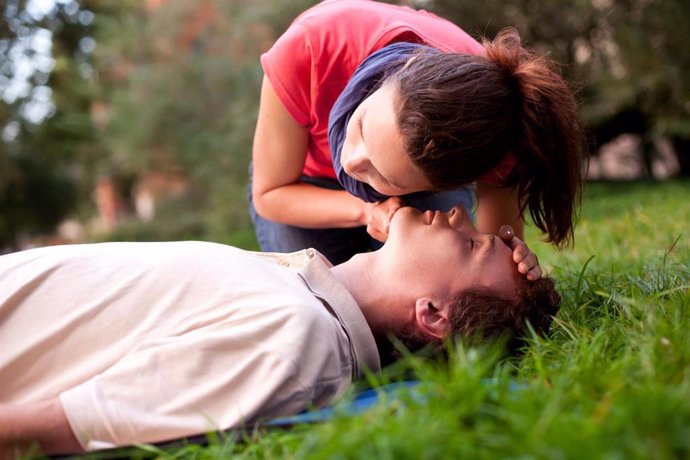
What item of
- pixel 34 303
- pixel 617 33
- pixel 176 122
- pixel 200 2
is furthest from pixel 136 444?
pixel 200 2

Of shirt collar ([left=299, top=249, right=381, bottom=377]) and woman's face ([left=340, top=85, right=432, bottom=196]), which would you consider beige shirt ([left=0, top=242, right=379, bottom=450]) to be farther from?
woman's face ([left=340, top=85, right=432, bottom=196])

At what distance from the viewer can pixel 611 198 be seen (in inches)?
397

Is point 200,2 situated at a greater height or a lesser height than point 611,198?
greater

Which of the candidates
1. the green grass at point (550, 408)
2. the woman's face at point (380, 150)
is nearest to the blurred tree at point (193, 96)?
the woman's face at point (380, 150)

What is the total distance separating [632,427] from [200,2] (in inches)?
756

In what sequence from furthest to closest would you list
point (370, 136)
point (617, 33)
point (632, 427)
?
point (617, 33) → point (370, 136) → point (632, 427)

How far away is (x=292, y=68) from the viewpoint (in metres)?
3.41

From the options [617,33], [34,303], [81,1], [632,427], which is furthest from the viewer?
[81,1]

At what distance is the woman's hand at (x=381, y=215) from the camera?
2959 mm

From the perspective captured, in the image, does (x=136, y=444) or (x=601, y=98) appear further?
(x=601, y=98)

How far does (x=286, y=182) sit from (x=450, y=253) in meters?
1.31

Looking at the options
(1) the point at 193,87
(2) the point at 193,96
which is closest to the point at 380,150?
(2) the point at 193,96

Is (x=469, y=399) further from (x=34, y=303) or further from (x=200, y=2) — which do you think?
(x=200, y=2)

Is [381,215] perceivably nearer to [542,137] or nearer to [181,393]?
[542,137]
